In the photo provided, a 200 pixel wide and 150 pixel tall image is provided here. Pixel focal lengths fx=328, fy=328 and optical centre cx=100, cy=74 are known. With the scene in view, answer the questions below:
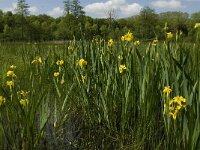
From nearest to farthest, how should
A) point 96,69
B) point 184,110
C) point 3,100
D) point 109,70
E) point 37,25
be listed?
point 184,110 → point 3,100 → point 109,70 → point 96,69 → point 37,25

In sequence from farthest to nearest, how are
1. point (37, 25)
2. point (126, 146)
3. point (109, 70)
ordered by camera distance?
1. point (37, 25)
2. point (109, 70)
3. point (126, 146)

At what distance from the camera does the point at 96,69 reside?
327 cm

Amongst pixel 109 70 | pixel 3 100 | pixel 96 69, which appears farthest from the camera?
pixel 96 69

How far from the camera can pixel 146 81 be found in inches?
99.0

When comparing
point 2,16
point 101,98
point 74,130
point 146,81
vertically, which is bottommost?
point 74,130

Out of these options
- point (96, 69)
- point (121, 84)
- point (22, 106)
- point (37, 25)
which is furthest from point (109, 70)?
point (37, 25)

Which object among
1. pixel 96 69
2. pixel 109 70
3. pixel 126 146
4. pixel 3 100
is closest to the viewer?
pixel 3 100

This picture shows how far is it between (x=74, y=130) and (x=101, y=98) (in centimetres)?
45

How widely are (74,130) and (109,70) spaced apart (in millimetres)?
636

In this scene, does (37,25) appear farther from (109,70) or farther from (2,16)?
(109,70)

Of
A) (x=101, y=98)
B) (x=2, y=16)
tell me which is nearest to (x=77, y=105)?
(x=101, y=98)

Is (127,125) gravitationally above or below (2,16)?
below

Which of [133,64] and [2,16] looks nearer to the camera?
[133,64]

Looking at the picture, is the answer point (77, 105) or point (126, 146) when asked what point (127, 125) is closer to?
point (126, 146)
